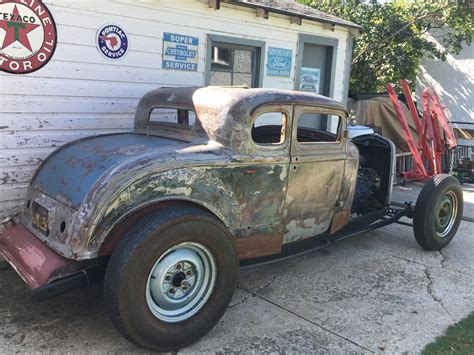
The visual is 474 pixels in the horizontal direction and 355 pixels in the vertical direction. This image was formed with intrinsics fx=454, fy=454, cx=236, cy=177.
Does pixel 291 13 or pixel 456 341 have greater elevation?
pixel 291 13

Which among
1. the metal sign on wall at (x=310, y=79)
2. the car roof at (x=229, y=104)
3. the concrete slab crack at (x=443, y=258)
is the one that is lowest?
the concrete slab crack at (x=443, y=258)

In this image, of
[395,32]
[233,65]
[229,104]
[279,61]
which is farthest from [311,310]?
[395,32]

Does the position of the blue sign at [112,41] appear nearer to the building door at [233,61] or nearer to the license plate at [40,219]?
the building door at [233,61]

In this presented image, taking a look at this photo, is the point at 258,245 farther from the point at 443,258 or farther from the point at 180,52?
the point at 180,52

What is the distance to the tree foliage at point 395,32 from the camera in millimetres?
12141

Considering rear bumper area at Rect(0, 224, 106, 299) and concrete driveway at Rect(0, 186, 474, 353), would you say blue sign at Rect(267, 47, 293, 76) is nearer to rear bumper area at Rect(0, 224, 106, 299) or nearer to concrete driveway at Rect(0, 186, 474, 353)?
concrete driveway at Rect(0, 186, 474, 353)

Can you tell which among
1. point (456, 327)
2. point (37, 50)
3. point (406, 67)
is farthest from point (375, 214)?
point (406, 67)

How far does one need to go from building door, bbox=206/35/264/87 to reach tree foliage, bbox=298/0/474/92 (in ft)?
20.5

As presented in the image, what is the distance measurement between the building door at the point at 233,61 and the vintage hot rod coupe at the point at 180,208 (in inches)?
87.8

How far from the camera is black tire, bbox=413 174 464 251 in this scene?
520cm

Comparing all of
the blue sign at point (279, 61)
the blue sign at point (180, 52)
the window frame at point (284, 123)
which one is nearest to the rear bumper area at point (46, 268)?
the window frame at point (284, 123)

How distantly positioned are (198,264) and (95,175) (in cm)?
98

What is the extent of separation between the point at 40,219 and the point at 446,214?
4577mm

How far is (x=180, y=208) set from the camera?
10.6ft
